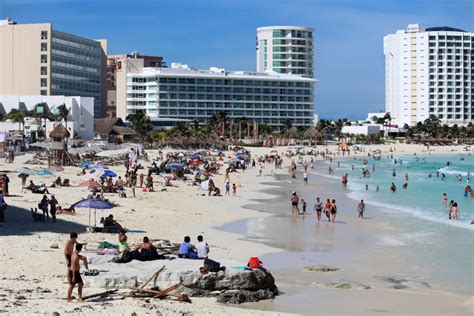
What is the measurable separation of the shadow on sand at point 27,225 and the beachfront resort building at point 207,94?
10523 cm

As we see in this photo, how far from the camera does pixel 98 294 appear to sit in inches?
506

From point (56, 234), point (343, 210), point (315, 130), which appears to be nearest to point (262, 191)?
point (343, 210)

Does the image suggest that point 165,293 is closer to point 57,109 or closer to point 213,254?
point 213,254

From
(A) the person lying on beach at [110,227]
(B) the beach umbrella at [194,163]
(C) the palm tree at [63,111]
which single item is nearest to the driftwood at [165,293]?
(A) the person lying on beach at [110,227]

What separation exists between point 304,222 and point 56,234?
12474 millimetres

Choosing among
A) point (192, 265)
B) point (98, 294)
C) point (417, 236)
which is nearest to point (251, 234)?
point (417, 236)

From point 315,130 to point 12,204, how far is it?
337ft

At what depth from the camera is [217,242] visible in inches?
879

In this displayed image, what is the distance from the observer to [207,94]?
443 ft

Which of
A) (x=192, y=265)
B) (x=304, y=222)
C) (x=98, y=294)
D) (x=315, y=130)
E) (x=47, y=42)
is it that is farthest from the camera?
(x=315, y=130)

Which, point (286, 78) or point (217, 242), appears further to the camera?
point (286, 78)

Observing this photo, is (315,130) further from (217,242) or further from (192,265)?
(192,265)

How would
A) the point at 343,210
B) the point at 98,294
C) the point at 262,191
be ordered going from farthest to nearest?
the point at 262,191 → the point at 343,210 → the point at 98,294

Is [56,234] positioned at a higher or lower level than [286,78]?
lower
